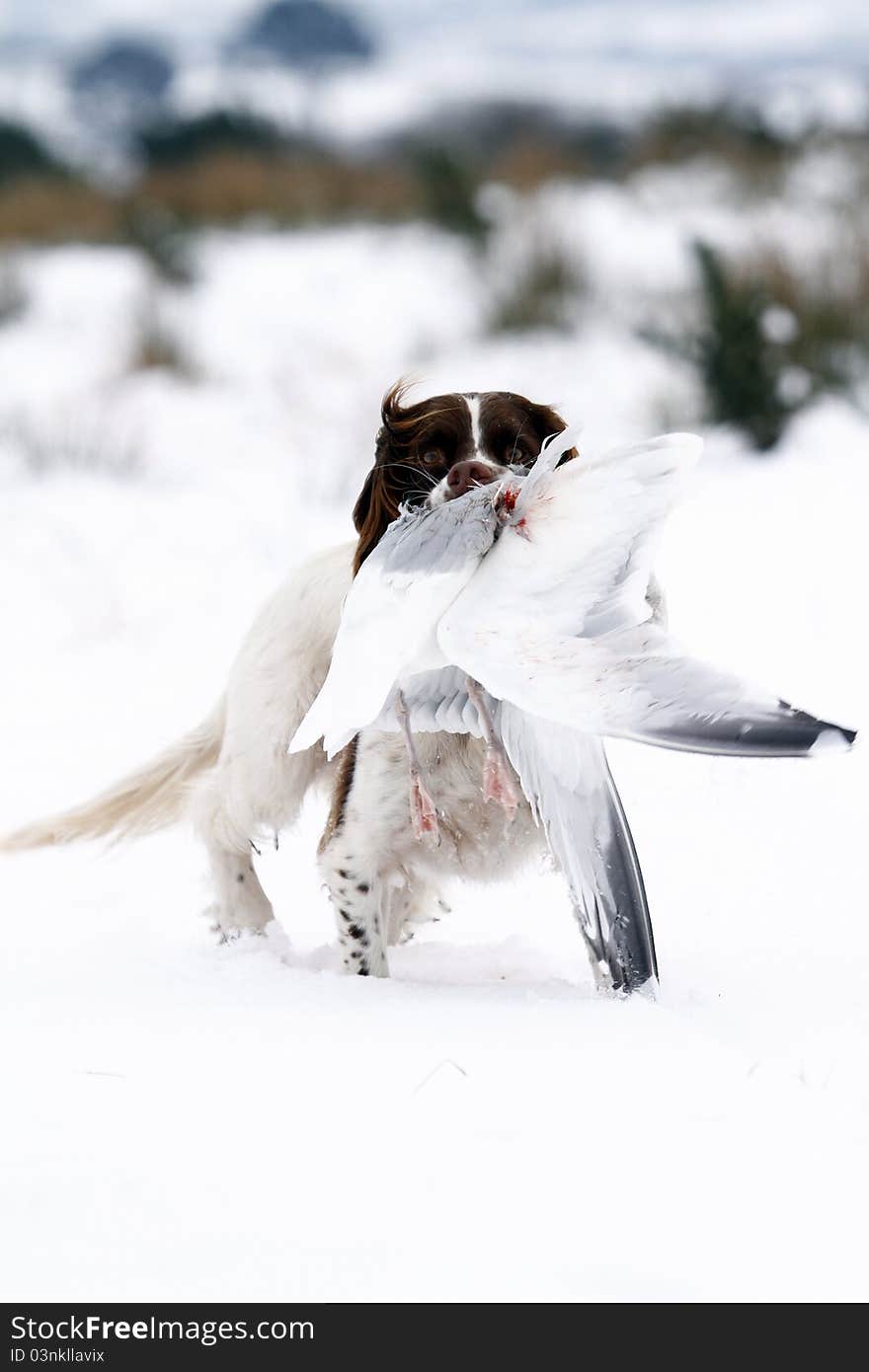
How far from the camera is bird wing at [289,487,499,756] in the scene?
214 cm

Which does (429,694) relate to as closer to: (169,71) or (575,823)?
(575,823)

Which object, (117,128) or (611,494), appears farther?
(117,128)

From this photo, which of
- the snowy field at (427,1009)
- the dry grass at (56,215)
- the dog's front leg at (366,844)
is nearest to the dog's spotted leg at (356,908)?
the dog's front leg at (366,844)

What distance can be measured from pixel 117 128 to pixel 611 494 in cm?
2412

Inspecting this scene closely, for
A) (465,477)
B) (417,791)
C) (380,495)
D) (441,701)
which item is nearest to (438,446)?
(380,495)

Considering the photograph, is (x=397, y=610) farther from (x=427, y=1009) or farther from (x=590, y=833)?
(x=427, y=1009)

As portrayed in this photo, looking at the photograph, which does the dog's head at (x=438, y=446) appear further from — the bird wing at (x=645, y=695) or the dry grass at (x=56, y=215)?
the dry grass at (x=56, y=215)

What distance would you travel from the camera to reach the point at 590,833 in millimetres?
2482

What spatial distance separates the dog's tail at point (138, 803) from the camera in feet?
12.5

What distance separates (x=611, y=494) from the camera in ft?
7.02

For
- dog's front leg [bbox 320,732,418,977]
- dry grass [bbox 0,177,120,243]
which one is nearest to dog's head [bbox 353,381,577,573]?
dog's front leg [bbox 320,732,418,977]

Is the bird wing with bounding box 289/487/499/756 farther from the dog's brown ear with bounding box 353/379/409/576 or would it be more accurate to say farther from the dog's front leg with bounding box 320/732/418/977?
the dog's front leg with bounding box 320/732/418/977

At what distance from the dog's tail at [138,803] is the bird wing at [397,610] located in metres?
1.59

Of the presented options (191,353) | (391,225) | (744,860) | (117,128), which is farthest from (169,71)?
(744,860)
